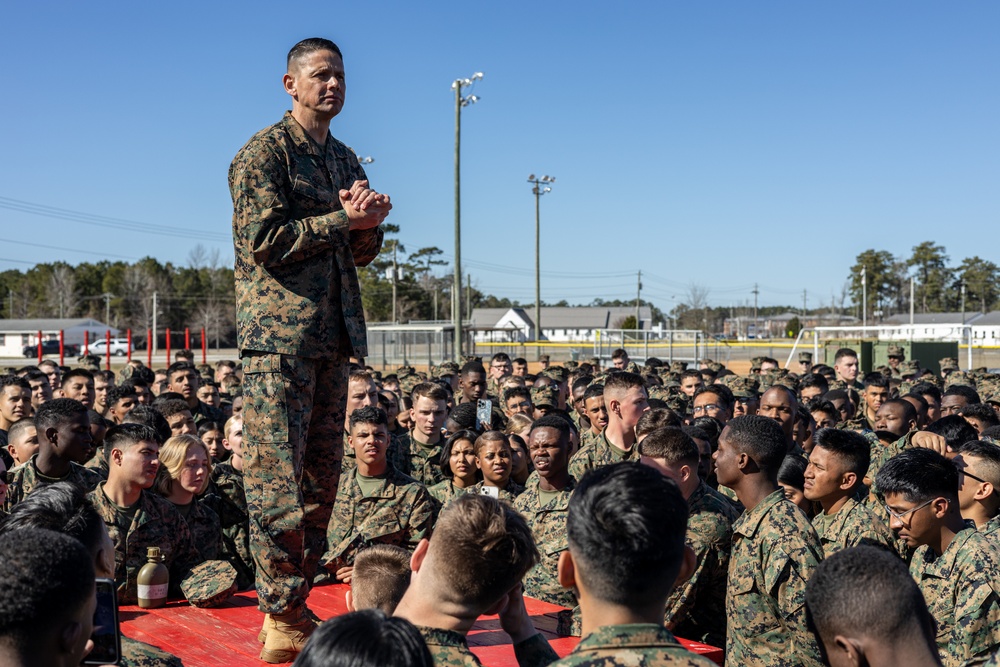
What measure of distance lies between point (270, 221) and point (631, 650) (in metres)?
2.37

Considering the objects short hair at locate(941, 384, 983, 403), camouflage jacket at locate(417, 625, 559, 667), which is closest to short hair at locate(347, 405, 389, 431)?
camouflage jacket at locate(417, 625, 559, 667)

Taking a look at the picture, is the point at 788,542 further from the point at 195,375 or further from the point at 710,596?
the point at 195,375

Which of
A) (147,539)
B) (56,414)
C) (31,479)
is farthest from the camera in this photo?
(56,414)

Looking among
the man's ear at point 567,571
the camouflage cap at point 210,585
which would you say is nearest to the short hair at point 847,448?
the man's ear at point 567,571

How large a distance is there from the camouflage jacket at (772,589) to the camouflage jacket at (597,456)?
2581 mm

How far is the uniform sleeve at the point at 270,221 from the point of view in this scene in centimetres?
389

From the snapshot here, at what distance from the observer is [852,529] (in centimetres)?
552

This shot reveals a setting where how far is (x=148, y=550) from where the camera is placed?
5.56 m

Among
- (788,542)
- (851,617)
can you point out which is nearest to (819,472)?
(788,542)

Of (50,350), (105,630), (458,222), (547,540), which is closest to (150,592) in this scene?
(547,540)

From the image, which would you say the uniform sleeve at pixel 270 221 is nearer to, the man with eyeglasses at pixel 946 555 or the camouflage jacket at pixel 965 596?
the camouflage jacket at pixel 965 596

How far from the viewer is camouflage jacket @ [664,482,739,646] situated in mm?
5184

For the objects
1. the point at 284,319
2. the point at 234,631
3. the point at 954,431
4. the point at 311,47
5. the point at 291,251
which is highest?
the point at 311,47

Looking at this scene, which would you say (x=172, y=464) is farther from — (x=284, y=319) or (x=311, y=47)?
(x=311, y=47)
